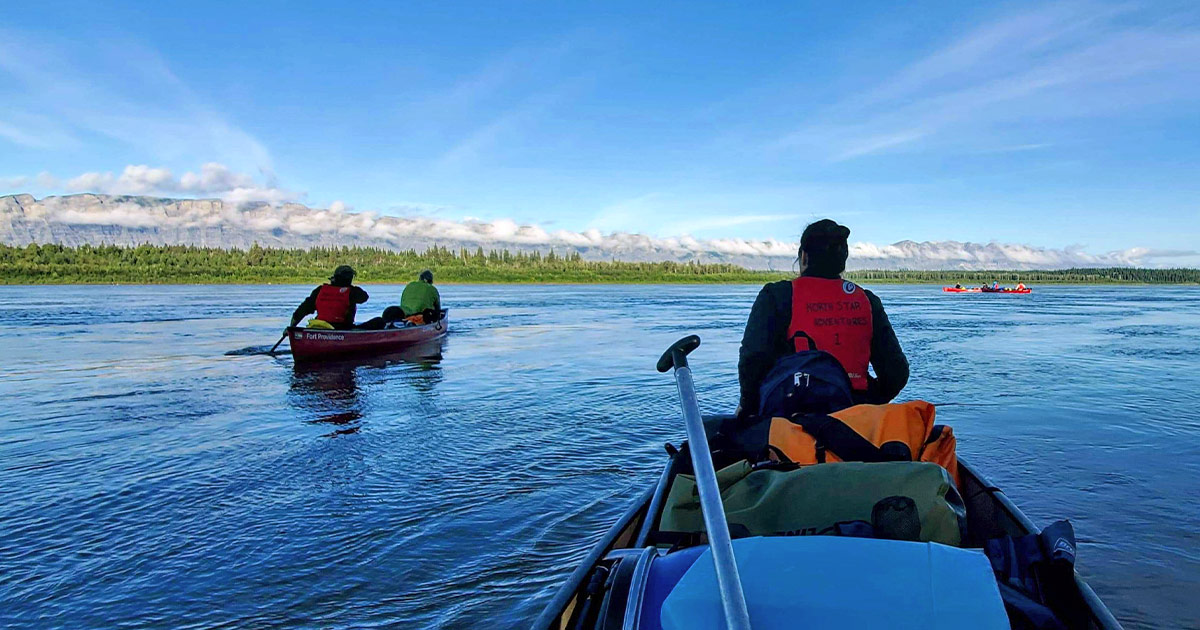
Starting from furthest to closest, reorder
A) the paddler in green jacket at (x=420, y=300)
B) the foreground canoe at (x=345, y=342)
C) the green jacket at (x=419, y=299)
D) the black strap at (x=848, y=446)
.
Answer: the green jacket at (x=419, y=299), the paddler in green jacket at (x=420, y=300), the foreground canoe at (x=345, y=342), the black strap at (x=848, y=446)

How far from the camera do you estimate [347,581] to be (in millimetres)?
4652

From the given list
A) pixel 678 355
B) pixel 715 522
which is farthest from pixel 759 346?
pixel 715 522

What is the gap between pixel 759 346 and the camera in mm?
4629

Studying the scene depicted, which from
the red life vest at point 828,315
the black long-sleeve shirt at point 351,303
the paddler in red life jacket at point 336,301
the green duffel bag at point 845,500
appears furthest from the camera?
the paddler in red life jacket at point 336,301

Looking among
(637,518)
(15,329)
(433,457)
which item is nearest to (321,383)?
(433,457)

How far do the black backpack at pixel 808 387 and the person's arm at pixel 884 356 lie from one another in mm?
684

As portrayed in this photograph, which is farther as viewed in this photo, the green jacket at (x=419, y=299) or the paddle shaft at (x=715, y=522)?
the green jacket at (x=419, y=299)

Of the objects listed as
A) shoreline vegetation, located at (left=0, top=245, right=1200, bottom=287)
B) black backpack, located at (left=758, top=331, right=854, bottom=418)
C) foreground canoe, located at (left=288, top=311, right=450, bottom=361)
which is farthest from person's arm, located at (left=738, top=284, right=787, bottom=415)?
shoreline vegetation, located at (left=0, top=245, right=1200, bottom=287)

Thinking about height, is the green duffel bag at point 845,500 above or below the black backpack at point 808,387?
below

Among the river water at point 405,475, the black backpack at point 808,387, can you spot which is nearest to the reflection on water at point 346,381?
the river water at point 405,475

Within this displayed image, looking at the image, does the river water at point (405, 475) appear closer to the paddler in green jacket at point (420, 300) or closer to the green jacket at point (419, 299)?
the paddler in green jacket at point (420, 300)

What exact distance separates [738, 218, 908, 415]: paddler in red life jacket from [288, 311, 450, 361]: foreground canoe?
12.4 metres

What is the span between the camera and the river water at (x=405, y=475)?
4480 mm

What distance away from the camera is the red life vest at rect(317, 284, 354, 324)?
15750mm
